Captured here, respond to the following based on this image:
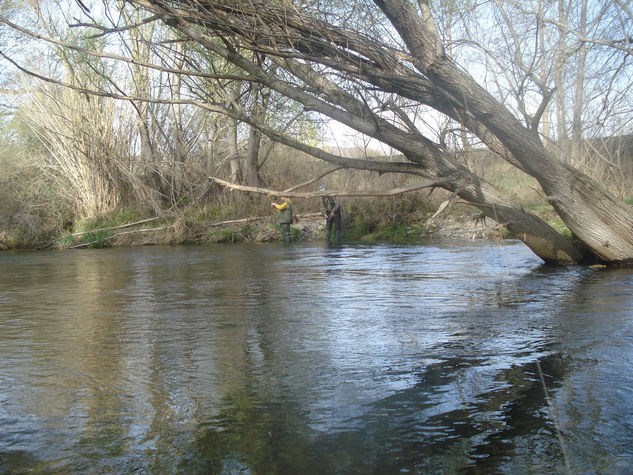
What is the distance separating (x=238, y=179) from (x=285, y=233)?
228 inches

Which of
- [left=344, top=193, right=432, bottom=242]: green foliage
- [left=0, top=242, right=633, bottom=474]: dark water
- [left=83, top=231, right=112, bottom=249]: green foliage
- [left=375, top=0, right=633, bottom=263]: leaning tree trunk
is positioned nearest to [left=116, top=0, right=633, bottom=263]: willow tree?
[left=375, top=0, right=633, bottom=263]: leaning tree trunk

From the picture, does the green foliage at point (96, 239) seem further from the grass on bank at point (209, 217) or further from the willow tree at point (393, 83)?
the willow tree at point (393, 83)

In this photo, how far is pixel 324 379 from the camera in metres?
5.01

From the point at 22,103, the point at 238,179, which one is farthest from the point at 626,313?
the point at 22,103

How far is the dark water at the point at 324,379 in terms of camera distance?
359cm

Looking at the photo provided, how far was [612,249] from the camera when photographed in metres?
11.3

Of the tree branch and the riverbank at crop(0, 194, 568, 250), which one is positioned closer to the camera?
the tree branch

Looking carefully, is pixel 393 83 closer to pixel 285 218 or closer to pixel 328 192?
pixel 328 192

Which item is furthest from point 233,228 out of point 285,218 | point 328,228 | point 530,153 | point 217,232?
point 530,153

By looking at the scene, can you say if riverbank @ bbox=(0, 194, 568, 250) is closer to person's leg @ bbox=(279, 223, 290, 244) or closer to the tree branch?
person's leg @ bbox=(279, 223, 290, 244)

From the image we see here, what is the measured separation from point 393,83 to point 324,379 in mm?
5881

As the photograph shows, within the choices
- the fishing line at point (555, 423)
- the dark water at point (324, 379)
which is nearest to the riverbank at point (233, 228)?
the dark water at point (324, 379)

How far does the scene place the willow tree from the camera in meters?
9.17

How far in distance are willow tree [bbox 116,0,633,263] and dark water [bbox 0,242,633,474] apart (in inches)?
65.9
